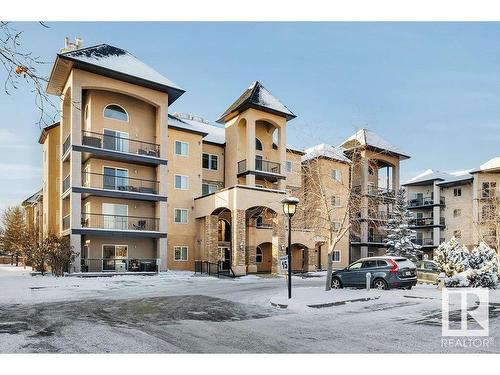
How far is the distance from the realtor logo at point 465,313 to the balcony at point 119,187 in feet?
56.8

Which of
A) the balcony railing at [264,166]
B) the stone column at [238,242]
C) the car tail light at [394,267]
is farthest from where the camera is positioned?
the balcony railing at [264,166]

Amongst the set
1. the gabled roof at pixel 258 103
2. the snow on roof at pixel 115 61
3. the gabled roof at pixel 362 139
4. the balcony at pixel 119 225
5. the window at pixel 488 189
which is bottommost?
the balcony at pixel 119 225

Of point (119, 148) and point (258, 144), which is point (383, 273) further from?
point (258, 144)

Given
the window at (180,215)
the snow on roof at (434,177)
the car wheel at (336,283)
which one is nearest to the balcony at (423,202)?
the snow on roof at (434,177)

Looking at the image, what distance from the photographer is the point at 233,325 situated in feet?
29.6

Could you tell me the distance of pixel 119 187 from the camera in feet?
82.9

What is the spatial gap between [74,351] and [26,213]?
40.9 m

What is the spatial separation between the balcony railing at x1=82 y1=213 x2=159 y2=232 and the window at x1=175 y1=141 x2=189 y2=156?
5144mm

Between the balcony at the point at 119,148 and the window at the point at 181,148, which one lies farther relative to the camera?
the window at the point at 181,148

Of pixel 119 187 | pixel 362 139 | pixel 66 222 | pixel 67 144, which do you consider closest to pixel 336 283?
pixel 362 139

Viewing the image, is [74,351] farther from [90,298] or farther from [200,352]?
[90,298]

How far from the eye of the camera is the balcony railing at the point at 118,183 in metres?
24.5

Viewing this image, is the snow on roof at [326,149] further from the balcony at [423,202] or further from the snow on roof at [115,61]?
the balcony at [423,202]

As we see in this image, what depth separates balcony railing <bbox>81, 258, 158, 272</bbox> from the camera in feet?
78.0
